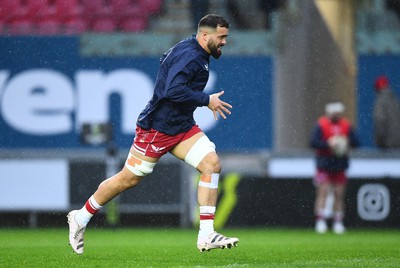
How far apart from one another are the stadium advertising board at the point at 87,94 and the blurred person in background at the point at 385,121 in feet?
7.91

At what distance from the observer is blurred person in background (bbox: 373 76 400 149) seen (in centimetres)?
1658

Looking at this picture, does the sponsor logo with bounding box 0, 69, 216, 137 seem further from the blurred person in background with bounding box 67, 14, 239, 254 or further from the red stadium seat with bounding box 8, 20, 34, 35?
the blurred person in background with bounding box 67, 14, 239, 254

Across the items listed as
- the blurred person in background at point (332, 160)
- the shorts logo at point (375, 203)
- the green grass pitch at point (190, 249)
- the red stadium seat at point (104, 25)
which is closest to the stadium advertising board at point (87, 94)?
the red stadium seat at point (104, 25)

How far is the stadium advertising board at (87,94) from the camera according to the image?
730 inches

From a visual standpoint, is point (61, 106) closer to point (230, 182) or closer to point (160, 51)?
point (160, 51)

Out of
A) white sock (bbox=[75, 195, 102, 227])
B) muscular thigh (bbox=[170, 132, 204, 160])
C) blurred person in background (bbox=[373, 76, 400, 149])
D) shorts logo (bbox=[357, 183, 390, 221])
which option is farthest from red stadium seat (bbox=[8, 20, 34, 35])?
muscular thigh (bbox=[170, 132, 204, 160])

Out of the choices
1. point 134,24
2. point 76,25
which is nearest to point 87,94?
point 76,25

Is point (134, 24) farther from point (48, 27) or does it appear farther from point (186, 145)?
point (186, 145)

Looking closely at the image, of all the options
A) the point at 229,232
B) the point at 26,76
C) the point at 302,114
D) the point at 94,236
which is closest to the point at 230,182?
the point at 229,232

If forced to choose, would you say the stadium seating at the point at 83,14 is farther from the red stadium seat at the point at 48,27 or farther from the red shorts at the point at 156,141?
the red shorts at the point at 156,141

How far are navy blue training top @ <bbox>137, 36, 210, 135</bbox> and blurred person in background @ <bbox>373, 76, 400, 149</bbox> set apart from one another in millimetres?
8053

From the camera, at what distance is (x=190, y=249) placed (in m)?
10.4

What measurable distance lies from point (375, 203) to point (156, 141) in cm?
644

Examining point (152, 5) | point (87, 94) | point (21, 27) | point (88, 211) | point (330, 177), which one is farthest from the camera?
point (152, 5)
